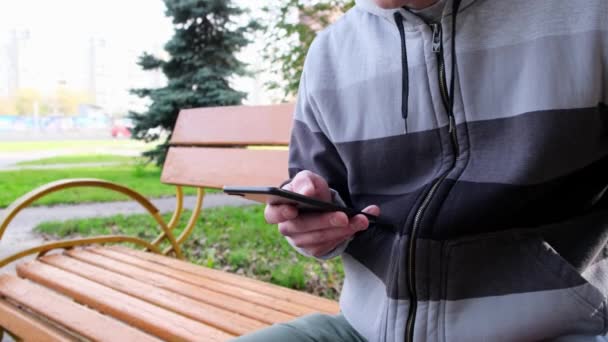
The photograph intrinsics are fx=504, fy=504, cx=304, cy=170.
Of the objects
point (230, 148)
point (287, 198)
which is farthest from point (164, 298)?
point (287, 198)

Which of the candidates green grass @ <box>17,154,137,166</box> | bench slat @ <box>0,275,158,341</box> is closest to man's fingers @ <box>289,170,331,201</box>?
bench slat @ <box>0,275,158,341</box>

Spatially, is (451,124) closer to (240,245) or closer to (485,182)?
(485,182)

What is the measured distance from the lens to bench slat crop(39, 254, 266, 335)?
60.9 inches

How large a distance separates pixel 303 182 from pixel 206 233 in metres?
3.68

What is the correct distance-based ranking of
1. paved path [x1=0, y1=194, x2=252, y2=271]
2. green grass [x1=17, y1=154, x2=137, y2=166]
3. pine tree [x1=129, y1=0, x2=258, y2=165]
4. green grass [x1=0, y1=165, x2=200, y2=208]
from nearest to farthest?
paved path [x1=0, y1=194, x2=252, y2=271] < green grass [x1=0, y1=165, x2=200, y2=208] < pine tree [x1=129, y1=0, x2=258, y2=165] < green grass [x1=17, y1=154, x2=137, y2=166]

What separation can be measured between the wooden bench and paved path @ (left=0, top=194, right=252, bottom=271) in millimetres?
2129

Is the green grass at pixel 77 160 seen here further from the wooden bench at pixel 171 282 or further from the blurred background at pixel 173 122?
the wooden bench at pixel 171 282

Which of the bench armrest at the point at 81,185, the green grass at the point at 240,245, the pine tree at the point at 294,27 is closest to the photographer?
the bench armrest at the point at 81,185

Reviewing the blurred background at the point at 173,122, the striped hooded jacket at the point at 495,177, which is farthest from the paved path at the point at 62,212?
the striped hooded jacket at the point at 495,177

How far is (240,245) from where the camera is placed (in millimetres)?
4148

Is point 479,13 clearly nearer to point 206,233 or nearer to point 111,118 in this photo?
point 206,233

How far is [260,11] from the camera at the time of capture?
397 centimetres

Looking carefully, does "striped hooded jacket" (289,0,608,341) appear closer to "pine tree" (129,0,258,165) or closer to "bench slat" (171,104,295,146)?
"bench slat" (171,104,295,146)

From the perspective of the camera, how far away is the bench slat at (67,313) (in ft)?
4.95
